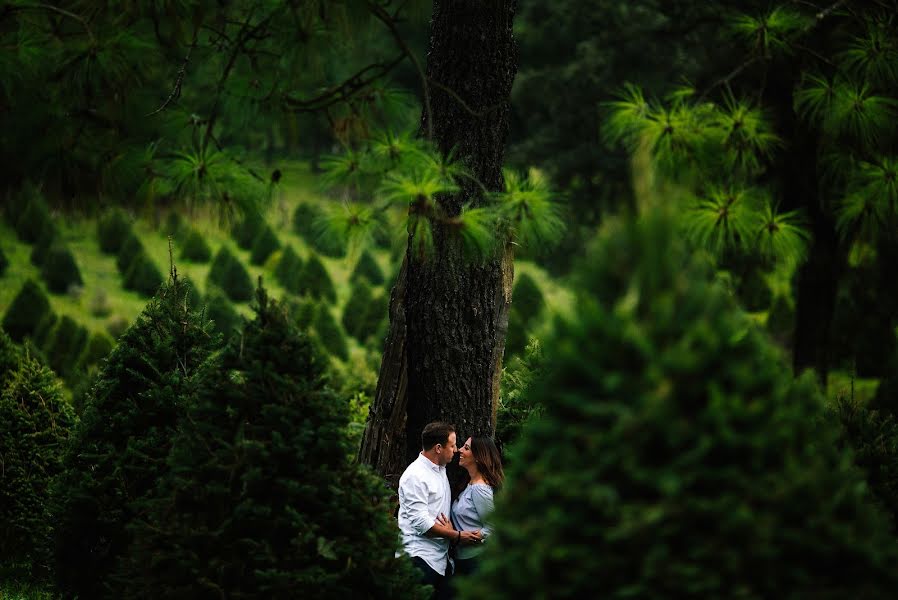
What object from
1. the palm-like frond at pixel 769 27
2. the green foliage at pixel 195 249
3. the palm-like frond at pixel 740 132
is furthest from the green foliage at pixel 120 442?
the green foliage at pixel 195 249

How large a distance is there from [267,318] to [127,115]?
271 cm

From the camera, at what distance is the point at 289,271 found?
22.2 metres

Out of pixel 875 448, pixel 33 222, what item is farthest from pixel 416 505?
pixel 33 222

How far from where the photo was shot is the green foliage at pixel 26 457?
26.1ft

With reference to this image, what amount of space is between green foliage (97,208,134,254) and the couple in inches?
776

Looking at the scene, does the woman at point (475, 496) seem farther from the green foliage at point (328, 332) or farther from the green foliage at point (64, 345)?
the green foliage at point (328, 332)

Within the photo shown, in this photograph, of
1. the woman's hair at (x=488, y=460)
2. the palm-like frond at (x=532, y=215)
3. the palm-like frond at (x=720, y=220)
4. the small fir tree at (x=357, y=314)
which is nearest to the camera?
the palm-like frond at (x=532, y=215)

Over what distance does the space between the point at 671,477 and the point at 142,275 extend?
1949 centimetres

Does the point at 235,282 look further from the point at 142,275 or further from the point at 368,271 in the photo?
the point at 368,271

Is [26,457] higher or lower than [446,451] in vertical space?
higher

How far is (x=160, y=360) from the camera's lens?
19.9 feet

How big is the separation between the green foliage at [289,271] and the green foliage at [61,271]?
418 cm

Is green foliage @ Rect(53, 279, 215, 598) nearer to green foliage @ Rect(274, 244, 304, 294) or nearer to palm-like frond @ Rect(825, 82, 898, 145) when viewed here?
palm-like frond @ Rect(825, 82, 898, 145)

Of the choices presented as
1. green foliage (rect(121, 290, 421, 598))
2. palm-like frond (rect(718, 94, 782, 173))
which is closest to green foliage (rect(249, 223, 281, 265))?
palm-like frond (rect(718, 94, 782, 173))
